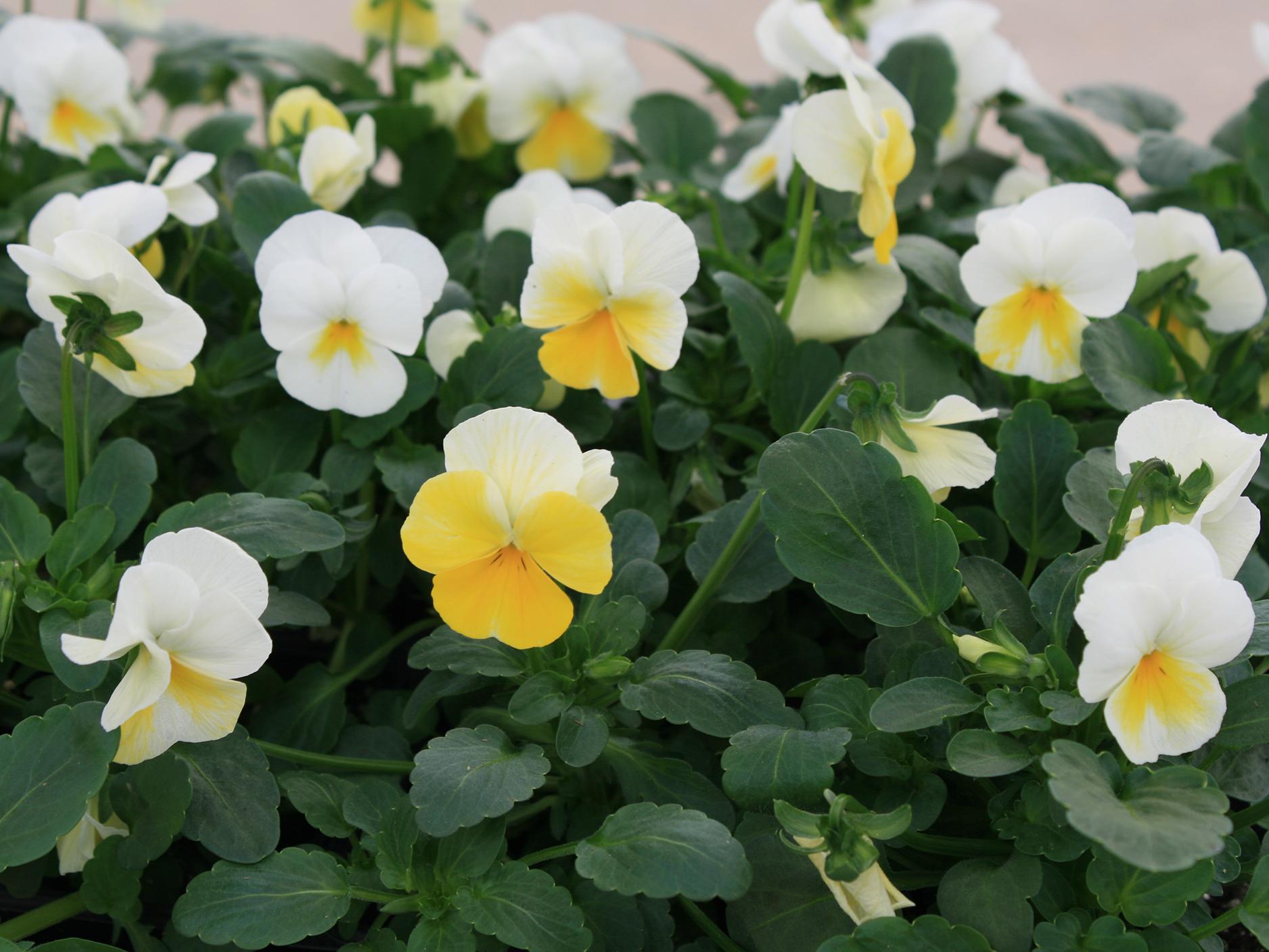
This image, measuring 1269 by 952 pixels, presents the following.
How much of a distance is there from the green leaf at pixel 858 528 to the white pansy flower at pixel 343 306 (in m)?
0.25

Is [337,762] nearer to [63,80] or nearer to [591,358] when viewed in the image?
[591,358]

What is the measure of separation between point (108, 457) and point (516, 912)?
0.38 m

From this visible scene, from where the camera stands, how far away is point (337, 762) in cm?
76

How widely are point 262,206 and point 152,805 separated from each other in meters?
0.44

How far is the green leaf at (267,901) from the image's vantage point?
2.03 ft

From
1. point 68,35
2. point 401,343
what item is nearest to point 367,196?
point 68,35

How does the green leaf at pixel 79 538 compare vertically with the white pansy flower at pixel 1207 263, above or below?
below

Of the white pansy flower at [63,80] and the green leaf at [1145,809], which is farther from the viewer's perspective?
the white pansy flower at [63,80]

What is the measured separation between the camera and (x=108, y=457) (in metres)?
0.78

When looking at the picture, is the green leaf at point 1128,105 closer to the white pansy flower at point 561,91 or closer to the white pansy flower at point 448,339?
the white pansy flower at point 561,91

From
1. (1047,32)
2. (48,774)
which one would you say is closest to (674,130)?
(48,774)

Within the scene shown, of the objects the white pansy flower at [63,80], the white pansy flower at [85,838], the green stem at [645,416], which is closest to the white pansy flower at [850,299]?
the green stem at [645,416]

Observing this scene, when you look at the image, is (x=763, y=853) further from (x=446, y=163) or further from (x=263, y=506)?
(x=446, y=163)

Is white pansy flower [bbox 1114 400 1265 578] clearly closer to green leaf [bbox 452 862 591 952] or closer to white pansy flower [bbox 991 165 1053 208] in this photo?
green leaf [bbox 452 862 591 952]
